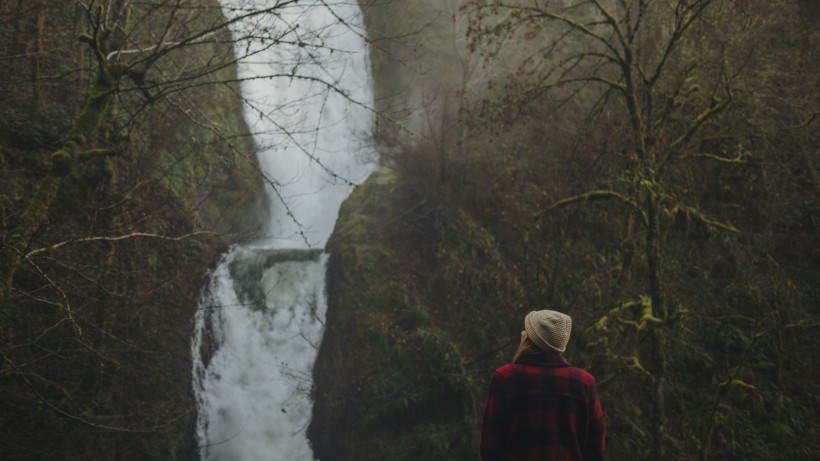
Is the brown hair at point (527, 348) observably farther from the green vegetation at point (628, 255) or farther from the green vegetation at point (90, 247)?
the green vegetation at point (628, 255)

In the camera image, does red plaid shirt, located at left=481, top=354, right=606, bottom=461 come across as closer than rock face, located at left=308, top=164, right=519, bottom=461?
Yes

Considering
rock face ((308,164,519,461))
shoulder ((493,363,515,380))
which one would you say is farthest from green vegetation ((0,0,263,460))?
shoulder ((493,363,515,380))

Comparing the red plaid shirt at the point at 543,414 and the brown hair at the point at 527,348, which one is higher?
the brown hair at the point at 527,348

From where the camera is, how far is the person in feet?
9.02

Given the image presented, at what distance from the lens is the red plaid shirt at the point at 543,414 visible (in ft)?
9.02

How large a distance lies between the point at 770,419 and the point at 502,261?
467 centimetres

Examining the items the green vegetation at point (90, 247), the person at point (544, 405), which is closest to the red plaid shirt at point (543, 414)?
the person at point (544, 405)

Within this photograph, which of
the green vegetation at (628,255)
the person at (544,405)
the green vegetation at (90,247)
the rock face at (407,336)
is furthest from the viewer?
the rock face at (407,336)

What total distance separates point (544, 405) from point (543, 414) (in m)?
0.04

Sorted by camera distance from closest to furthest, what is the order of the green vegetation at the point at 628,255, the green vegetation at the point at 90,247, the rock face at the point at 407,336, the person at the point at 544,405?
1. the person at the point at 544,405
2. the green vegetation at the point at 90,247
3. the green vegetation at the point at 628,255
4. the rock face at the point at 407,336

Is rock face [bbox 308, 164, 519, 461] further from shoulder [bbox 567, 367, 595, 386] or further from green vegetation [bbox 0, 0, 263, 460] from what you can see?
shoulder [bbox 567, 367, 595, 386]

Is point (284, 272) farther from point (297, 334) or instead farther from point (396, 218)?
point (396, 218)

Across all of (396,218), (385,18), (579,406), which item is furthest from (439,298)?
(385,18)

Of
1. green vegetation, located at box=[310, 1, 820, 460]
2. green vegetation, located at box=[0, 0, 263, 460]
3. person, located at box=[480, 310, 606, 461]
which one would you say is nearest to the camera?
person, located at box=[480, 310, 606, 461]
